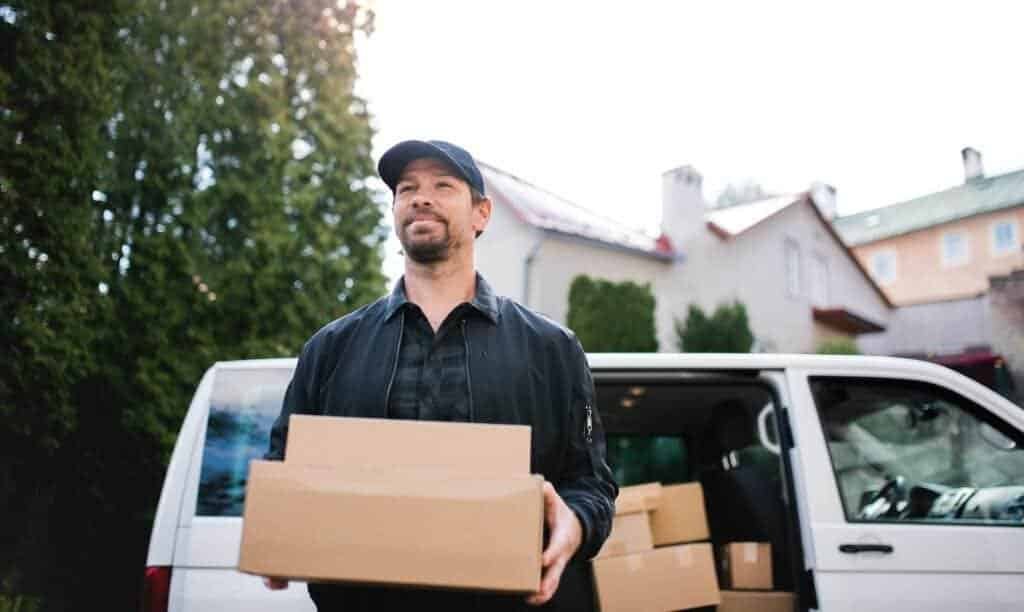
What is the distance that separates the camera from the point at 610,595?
9.54 feet

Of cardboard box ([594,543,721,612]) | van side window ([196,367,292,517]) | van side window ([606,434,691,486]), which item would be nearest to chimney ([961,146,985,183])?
van side window ([606,434,691,486])

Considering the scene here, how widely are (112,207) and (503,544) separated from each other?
6.14 meters

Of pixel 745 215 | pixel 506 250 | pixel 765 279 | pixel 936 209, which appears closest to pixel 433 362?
pixel 506 250

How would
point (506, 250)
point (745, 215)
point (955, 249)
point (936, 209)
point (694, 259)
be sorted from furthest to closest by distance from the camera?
1. point (936, 209)
2. point (955, 249)
3. point (745, 215)
4. point (694, 259)
5. point (506, 250)

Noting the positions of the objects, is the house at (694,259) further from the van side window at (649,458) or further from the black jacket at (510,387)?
the black jacket at (510,387)

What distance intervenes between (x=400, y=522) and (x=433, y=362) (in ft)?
1.70

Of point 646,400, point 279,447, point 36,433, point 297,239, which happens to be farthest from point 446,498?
point 297,239

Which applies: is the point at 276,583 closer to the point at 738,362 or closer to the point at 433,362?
the point at 433,362

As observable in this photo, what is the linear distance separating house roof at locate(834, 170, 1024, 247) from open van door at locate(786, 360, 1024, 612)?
19.3 m

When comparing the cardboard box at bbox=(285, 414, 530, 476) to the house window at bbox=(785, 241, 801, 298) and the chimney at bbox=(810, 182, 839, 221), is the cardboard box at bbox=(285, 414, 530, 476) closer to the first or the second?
the house window at bbox=(785, 241, 801, 298)

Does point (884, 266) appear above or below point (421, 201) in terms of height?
above

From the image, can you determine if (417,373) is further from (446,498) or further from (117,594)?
(117,594)

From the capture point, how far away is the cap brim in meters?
1.78

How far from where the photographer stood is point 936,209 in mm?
26250
